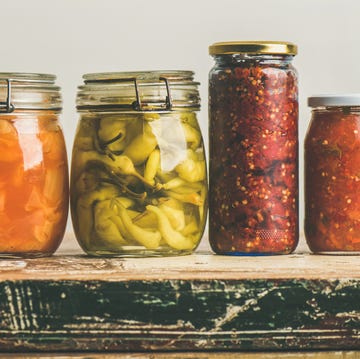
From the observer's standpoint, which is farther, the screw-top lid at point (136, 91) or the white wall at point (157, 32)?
the white wall at point (157, 32)

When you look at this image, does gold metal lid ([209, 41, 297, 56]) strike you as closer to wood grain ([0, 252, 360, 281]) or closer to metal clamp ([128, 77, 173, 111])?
metal clamp ([128, 77, 173, 111])

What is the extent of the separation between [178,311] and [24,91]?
12.8 inches

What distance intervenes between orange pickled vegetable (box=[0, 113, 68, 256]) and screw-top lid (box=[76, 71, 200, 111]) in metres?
0.06

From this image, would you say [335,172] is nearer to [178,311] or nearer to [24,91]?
[178,311]

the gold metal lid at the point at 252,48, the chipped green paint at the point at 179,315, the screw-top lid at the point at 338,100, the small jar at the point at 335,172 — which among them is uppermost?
the gold metal lid at the point at 252,48

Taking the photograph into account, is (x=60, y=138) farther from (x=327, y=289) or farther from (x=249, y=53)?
(x=327, y=289)

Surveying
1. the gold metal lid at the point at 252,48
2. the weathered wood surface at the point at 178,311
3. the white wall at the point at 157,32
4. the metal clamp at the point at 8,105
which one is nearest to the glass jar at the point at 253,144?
the gold metal lid at the point at 252,48

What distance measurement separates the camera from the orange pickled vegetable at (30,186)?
1.08 meters

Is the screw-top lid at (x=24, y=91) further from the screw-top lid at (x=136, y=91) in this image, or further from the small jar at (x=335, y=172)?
the small jar at (x=335, y=172)

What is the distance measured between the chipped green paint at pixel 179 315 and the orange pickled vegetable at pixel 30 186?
0.12 metres

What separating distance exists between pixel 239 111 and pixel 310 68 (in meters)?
0.56

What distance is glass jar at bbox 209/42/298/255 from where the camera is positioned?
1.11 m

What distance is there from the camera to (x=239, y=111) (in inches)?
43.8

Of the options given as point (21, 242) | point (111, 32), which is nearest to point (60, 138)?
point (21, 242)
